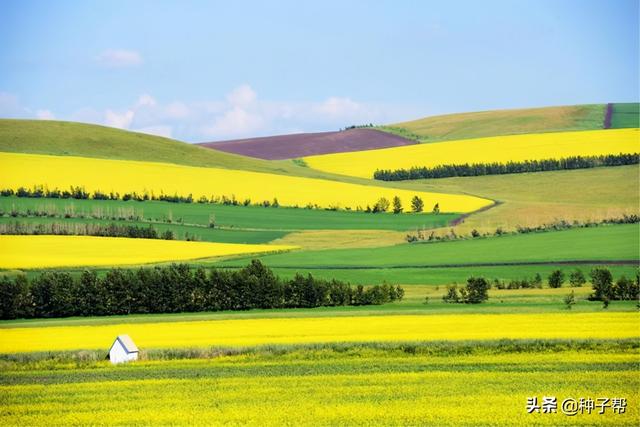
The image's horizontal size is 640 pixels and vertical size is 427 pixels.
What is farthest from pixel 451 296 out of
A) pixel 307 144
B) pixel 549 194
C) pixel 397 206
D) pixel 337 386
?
pixel 307 144

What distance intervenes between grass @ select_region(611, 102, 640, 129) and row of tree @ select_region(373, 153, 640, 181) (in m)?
25.3

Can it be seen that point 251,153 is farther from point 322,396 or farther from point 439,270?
point 322,396

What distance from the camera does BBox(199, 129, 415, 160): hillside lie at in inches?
5792

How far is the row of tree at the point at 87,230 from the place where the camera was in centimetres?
7600

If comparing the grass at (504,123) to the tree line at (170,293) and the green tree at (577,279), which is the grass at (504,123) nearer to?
the green tree at (577,279)

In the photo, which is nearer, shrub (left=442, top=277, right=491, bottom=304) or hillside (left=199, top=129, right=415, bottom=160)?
shrub (left=442, top=277, right=491, bottom=304)

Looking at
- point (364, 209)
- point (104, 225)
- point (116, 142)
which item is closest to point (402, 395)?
point (104, 225)

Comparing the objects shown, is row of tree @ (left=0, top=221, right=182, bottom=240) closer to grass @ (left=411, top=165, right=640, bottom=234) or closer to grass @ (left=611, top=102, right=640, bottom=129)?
grass @ (left=411, top=165, right=640, bottom=234)

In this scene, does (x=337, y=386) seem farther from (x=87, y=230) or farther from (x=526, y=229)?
(x=526, y=229)

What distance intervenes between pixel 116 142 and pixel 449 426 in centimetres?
10097

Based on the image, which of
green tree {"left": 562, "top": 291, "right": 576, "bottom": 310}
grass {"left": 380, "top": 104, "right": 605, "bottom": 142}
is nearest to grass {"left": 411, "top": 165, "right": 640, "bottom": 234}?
green tree {"left": 562, "top": 291, "right": 576, "bottom": 310}

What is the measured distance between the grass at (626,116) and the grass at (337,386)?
359 feet

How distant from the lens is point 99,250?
71.6 metres

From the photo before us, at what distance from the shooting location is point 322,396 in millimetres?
30484
